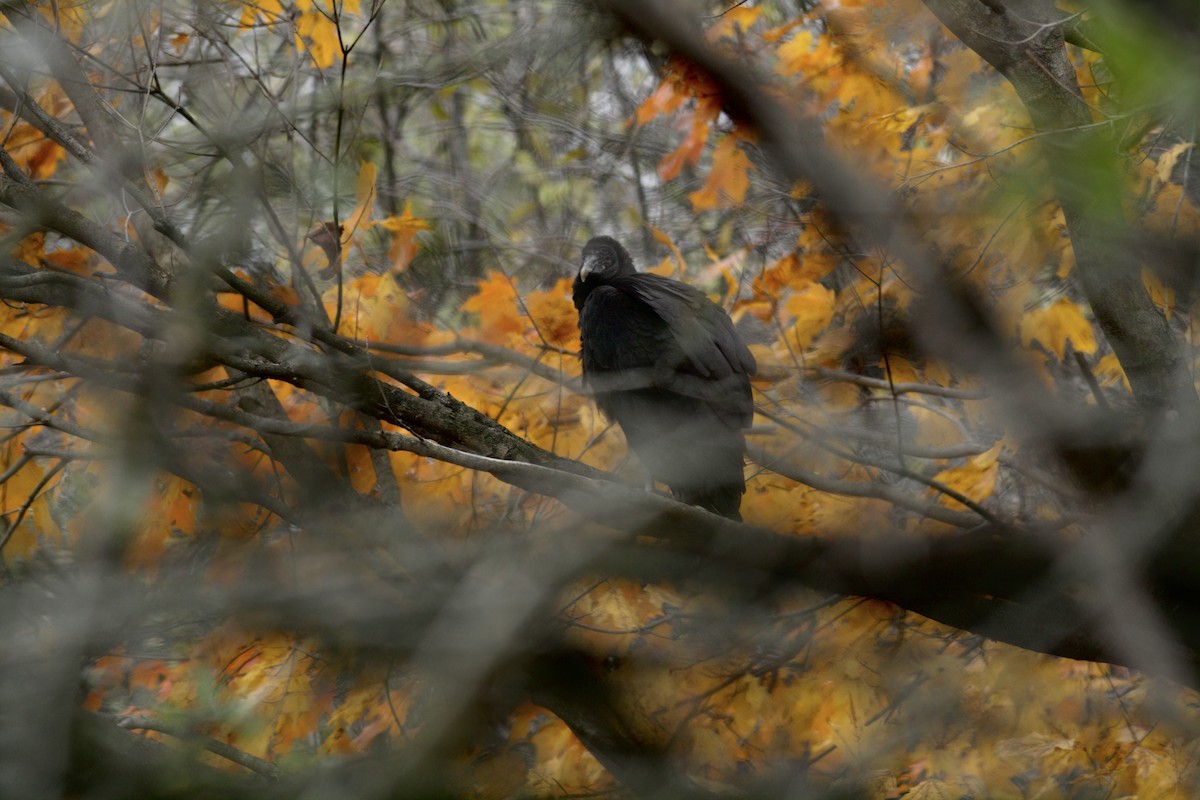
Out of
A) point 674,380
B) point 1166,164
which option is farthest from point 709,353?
point 1166,164

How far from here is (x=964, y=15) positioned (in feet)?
8.26

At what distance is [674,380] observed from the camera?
403 cm

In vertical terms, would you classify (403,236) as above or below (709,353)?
above

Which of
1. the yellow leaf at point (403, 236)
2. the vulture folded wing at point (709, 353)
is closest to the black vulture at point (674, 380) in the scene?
the vulture folded wing at point (709, 353)

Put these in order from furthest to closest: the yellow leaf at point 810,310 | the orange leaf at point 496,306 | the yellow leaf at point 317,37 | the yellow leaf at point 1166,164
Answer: the orange leaf at point 496,306 < the yellow leaf at point 810,310 < the yellow leaf at point 317,37 < the yellow leaf at point 1166,164

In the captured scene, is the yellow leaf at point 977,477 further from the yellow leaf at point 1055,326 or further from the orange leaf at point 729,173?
the orange leaf at point 729,173

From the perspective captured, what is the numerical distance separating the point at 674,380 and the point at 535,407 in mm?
583

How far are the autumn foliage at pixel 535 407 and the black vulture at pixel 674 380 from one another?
0.50 ft

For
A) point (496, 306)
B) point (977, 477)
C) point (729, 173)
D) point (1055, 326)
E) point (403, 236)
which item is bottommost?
point (977, 477)

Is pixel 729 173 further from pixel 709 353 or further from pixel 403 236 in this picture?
pixel 403 236

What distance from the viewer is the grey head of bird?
4.46 metres

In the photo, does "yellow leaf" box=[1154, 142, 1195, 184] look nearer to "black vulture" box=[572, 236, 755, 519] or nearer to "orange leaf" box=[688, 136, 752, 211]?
"orange leaf" box=[688, 136, 752, 211]

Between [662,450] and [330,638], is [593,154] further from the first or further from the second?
[330,638]

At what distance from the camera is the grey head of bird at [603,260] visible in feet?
14.6
